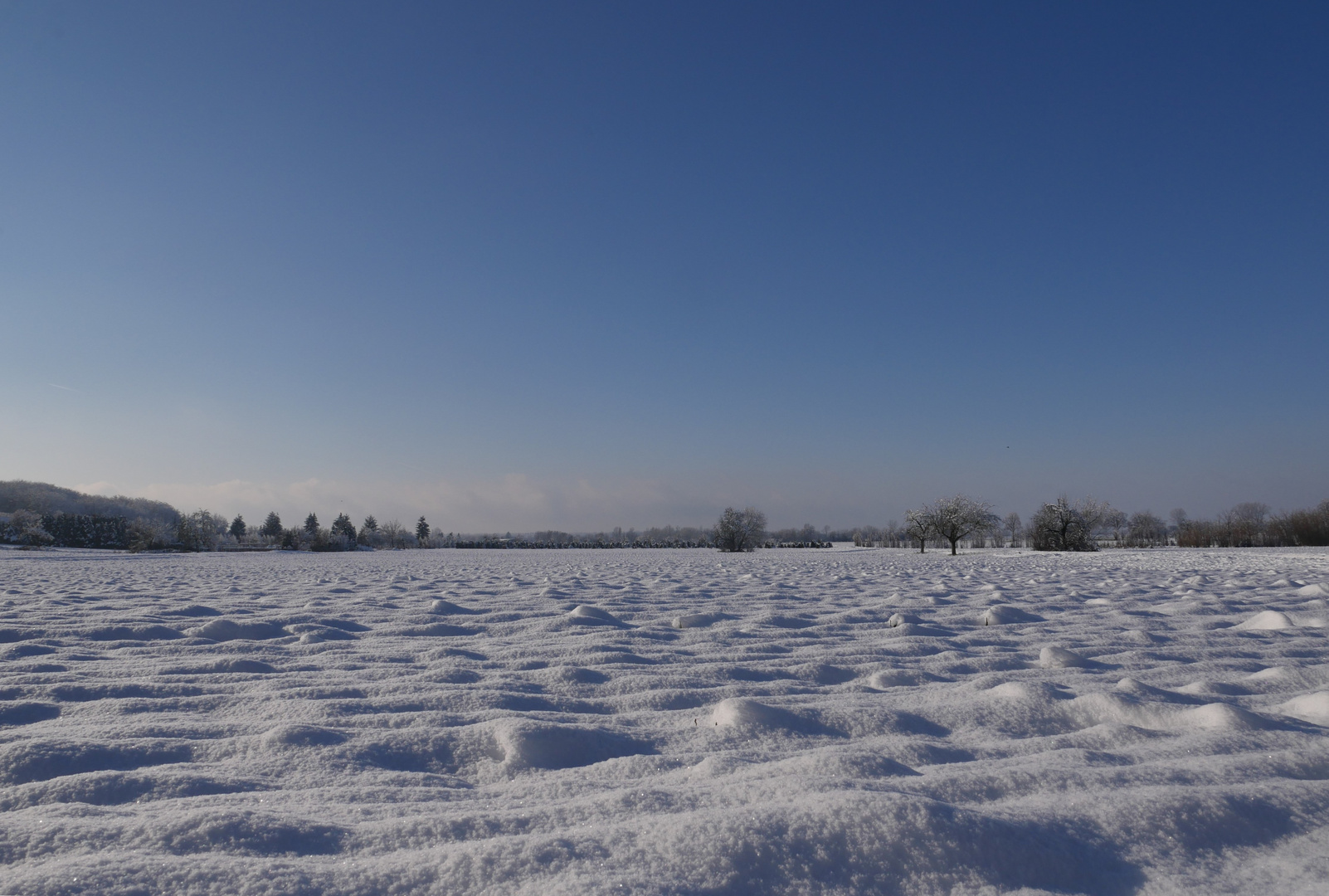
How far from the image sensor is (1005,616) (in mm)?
4312

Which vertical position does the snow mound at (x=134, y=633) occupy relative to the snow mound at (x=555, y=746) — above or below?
above

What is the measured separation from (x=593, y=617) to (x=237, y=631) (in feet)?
6.77

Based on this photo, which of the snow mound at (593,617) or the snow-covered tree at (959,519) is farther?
the snow-covered tree at (959,519)

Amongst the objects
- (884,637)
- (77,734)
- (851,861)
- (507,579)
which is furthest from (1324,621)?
(507,579)

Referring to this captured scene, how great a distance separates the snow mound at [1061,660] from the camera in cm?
295

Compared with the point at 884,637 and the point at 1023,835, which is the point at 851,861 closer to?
the point at 1023,835

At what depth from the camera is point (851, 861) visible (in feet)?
3.87

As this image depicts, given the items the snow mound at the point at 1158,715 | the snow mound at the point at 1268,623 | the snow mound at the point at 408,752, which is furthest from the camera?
the snow mound at the point at 1268,623

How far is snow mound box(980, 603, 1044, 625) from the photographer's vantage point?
13.8ft

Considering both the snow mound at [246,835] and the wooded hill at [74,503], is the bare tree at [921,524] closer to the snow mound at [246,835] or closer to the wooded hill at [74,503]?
the snow mound at [246,835]

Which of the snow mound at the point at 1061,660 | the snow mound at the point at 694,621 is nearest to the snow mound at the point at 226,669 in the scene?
the snow mound at the point at 694,621

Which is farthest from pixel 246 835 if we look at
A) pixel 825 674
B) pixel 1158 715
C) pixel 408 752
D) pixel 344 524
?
pixel 344 524

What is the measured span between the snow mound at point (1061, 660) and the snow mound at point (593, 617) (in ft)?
7.58

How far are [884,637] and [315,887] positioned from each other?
10.5 feet
